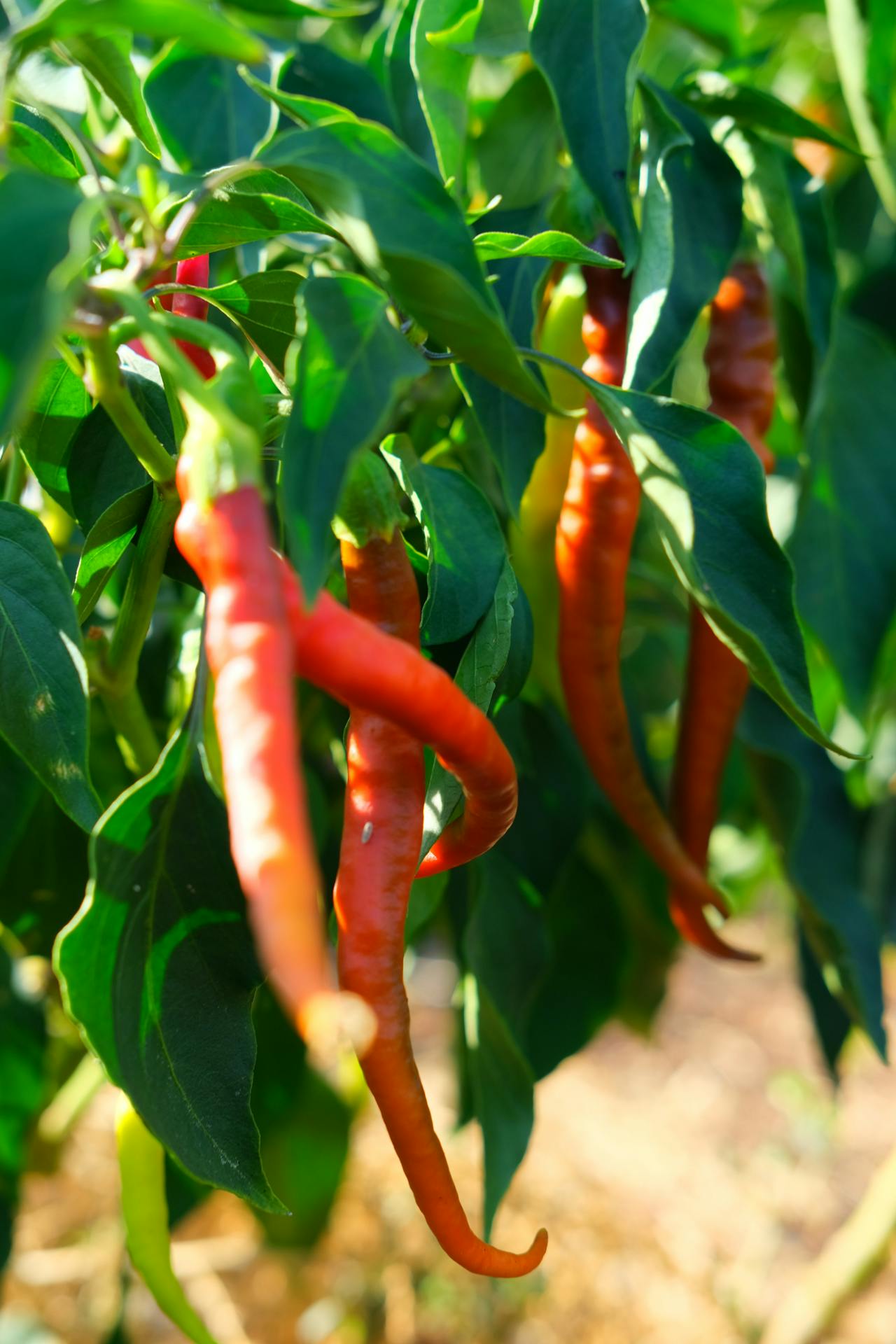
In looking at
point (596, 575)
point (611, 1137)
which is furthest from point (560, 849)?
point (611, 1137)

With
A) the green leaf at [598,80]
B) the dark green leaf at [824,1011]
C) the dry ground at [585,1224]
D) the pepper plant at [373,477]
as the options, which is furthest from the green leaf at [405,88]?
the dry ground at [585,1224]

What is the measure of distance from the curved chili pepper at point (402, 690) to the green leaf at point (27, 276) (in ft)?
0.25

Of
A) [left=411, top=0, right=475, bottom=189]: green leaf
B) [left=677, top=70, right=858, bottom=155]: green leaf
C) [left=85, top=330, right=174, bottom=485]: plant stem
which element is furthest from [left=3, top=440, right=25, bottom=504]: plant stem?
[left=677, top=70, right=858, bottom=155]: green leaf

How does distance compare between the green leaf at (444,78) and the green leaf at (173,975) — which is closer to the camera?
the green leaf at (173,975)

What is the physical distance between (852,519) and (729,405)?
156 mm

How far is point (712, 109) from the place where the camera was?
535mm

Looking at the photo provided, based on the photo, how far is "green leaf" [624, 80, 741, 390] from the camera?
0.45 metres

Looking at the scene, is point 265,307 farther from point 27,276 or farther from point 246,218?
point 27,276

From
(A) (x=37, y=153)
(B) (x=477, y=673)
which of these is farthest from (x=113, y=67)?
(B) (x=477, y=673)

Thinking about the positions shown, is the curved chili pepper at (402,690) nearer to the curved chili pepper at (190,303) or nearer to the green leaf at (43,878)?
the curved chili pepper at (190,303)

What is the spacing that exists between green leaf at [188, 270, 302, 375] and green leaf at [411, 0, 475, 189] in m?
0.10

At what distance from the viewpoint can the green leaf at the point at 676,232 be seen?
0.45 metres

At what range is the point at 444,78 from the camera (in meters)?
0.48

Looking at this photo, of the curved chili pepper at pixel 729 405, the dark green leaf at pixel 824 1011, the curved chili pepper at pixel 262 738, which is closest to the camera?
the curved chili pepper at pixel 262 738
